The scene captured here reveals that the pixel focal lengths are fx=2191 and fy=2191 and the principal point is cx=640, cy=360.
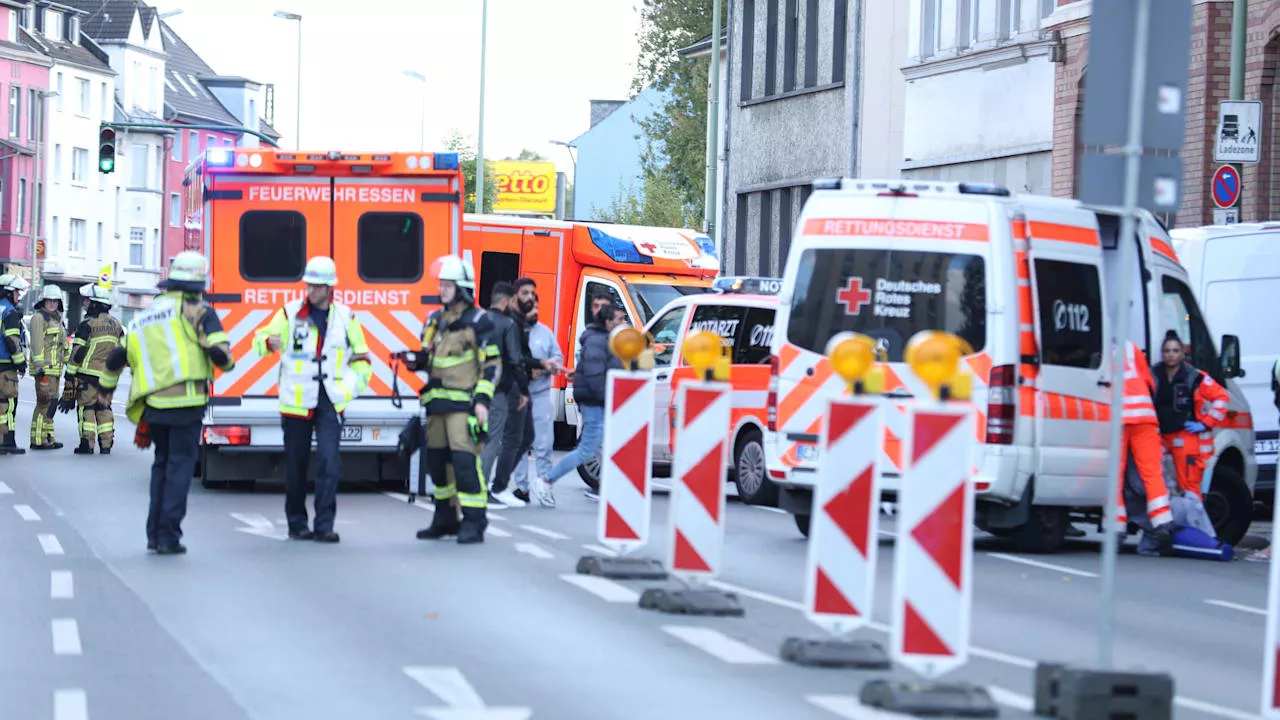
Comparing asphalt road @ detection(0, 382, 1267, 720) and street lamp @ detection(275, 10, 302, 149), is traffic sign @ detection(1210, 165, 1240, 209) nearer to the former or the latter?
asphalt road @ detection(0, 382, 1267, 720)

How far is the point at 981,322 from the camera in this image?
580 inches

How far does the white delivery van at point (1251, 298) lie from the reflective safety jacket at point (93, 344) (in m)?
12.0

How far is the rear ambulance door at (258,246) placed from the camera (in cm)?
1856

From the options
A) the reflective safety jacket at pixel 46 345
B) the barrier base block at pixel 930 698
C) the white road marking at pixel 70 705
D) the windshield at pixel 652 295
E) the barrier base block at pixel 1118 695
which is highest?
the windshield at pixel 652 295

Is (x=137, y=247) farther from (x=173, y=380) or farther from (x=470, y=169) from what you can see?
(x=173, y=380)

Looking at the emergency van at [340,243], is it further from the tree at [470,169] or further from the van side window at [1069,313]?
the tree at [470,169]

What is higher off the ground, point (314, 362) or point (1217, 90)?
point (1217, 90)

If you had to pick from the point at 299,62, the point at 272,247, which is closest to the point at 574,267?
the point at 272,247

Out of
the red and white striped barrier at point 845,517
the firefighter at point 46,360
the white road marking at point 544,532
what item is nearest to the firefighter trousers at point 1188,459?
the white road marking at point 544,532

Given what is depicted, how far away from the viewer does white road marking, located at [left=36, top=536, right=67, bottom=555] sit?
44.3 ft

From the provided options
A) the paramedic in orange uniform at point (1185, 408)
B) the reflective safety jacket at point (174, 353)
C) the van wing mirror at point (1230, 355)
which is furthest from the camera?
the van wing mirror at point (1230, 355)

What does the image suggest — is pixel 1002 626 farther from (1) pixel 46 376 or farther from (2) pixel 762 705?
(1) pixel 46 376

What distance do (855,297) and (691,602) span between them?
4.64 m

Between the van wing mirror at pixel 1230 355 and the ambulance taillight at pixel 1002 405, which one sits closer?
the ambulance taillight at pixel 1002 405
